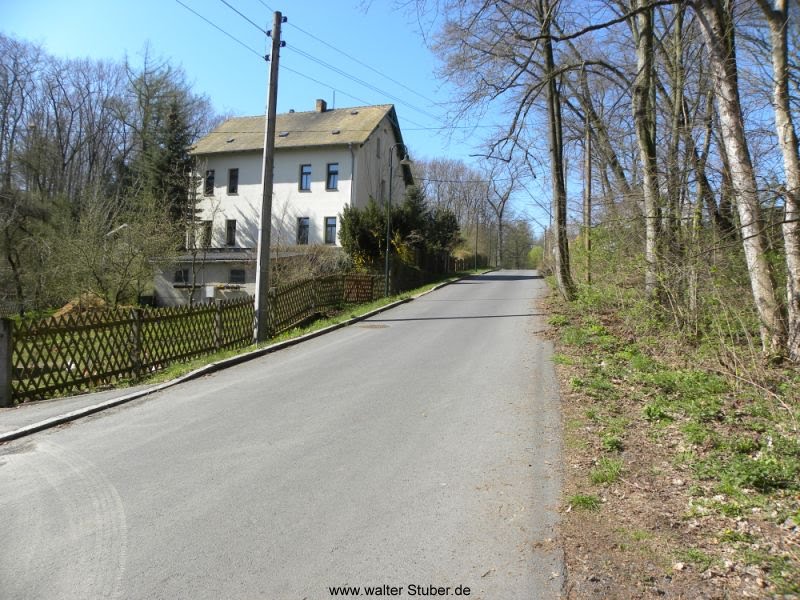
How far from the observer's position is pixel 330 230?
35.5 meters

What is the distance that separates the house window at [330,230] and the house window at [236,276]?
5.81m

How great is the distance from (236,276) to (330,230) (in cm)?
661

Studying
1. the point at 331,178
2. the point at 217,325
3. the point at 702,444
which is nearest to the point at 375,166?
the point at 331,178

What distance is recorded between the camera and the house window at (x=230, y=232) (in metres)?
37.9

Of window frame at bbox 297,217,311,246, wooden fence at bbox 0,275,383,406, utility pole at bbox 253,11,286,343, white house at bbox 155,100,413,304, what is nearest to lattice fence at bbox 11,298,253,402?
wooden fence at bbox 0,275,383,406

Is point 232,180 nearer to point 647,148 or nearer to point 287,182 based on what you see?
point 287,182

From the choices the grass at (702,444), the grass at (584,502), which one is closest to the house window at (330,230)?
the grass at (702,444)

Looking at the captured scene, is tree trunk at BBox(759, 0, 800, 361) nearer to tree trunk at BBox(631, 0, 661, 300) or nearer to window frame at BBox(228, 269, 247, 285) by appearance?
Answer: tree trunk at BBox(631, 0, 661, 300)

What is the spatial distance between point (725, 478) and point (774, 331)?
4.63 m

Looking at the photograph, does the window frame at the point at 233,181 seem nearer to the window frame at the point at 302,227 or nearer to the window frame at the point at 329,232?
the window frame at the point at 302,227

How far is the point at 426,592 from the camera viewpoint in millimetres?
3299

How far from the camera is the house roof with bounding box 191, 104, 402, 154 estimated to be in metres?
35.6

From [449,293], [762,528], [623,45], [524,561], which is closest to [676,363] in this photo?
[762,528]

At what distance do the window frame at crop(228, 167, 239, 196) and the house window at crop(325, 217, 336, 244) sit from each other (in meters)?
7.14
